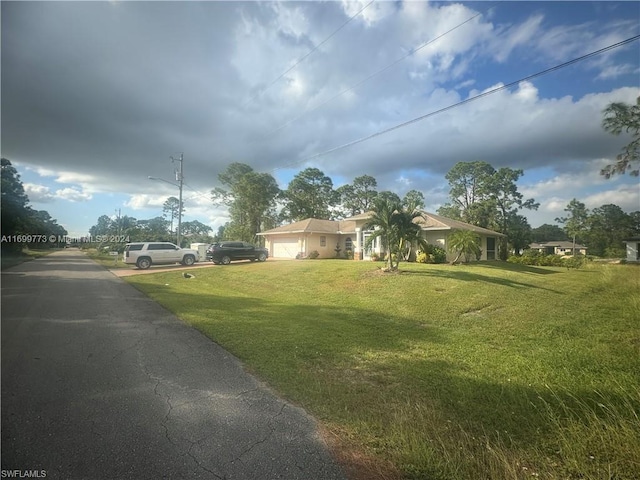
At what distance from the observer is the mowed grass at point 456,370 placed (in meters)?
2.94

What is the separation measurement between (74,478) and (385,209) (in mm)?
14410

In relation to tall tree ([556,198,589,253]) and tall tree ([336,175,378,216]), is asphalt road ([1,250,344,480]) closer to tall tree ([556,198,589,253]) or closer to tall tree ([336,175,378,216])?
tall tree ([336,175,378,216])

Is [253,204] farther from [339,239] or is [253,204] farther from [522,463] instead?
[522,463]

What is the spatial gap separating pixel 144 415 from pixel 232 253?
22.5 meters

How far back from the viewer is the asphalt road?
104 inches

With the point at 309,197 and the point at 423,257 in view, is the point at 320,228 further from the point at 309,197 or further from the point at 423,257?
the point at 309,197

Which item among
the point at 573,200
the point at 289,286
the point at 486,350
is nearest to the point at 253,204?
the point at 289,286

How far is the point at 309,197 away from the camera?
50625mm

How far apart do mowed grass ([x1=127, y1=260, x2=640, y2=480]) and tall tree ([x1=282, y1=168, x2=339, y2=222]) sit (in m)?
37.1

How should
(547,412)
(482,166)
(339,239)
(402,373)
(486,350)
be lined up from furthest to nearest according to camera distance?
1. (482,166)
2. (339,239)
3. (486,350)
4. (402,373)
5. (547,412)

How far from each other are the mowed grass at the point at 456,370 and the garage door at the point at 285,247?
1866cm

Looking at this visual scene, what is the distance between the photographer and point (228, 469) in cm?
260

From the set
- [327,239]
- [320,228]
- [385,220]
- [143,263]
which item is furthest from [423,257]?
[143,263]

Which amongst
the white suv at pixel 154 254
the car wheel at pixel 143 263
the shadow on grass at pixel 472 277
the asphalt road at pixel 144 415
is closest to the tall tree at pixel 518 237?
the shadow on grass at pixel 472 277
